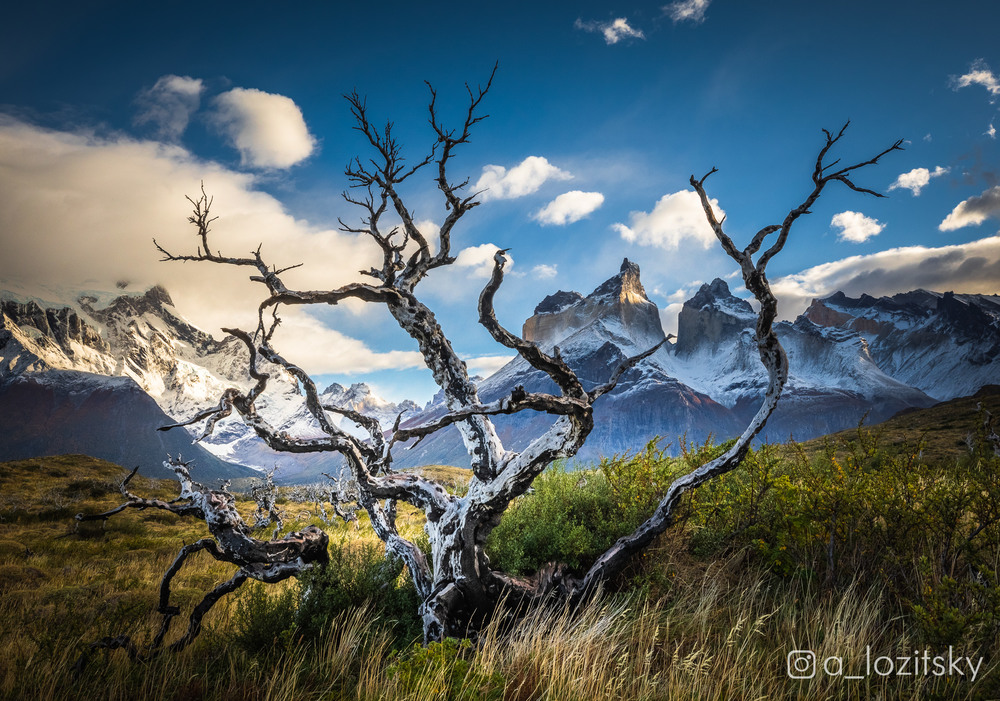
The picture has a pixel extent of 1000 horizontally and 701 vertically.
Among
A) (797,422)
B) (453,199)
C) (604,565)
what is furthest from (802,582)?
(797,422)

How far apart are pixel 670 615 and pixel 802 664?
1.38 meters

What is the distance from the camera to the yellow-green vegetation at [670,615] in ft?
12.5

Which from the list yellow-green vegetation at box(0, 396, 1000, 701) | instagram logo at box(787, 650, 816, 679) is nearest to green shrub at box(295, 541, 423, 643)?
yellow-green vegetation at box(0, 396, 1000, 701)

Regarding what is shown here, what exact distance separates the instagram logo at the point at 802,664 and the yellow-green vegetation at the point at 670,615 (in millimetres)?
49

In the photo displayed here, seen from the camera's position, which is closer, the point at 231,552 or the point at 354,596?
the point at 231,552

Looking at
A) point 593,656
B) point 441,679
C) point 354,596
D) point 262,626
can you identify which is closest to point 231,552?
point 262,626

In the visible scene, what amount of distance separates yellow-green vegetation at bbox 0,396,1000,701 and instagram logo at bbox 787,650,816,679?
5cm

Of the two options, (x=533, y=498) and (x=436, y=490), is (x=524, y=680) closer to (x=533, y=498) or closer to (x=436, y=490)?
(x=436, y=490)

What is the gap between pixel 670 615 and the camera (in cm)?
525

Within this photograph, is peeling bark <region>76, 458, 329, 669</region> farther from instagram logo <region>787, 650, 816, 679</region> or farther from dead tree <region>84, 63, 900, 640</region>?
instagram logo <region>787, 650, 816, 679</region>

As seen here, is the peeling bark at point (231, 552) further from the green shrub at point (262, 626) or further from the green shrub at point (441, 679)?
the green shrub at point (441, 679)

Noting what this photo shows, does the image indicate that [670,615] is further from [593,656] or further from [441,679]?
[441,679]

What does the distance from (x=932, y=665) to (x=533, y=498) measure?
229 inches

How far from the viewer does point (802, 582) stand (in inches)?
237
